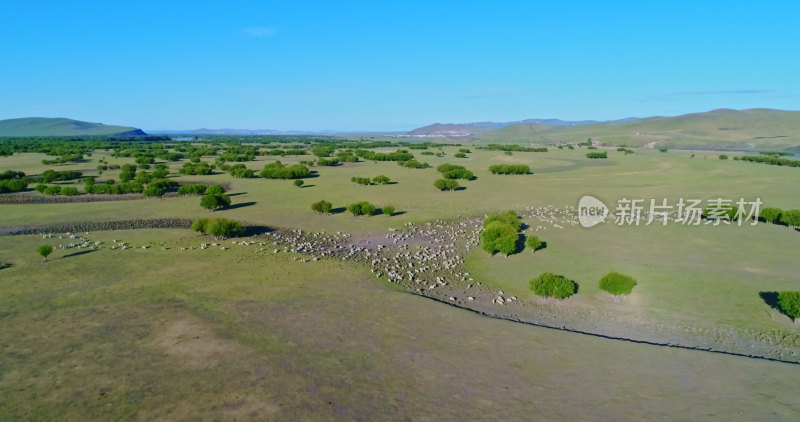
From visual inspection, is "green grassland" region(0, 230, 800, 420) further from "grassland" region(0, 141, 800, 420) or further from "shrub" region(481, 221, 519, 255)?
"shrub" region(481, 221, 519, 255)

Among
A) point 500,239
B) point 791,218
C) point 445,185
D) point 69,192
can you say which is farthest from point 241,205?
point 791,218

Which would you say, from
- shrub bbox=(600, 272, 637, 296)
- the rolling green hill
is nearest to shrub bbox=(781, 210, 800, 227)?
shrub bbox=(600, 272, 637, 296)

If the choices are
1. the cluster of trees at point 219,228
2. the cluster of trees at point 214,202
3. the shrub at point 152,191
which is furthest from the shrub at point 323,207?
the shrub at point 152,191

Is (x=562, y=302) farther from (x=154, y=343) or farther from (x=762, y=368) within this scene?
(x=154, y=343)

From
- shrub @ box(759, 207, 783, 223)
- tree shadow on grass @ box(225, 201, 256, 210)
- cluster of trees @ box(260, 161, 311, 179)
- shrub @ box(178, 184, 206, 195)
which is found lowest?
tree shadow on grass @ box(225, 201, 256, 210)

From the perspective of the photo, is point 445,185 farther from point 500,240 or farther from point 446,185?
point 500,240

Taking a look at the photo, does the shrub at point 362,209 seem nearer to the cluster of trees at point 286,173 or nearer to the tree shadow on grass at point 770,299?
the tree shadow on grass at point 770,299
